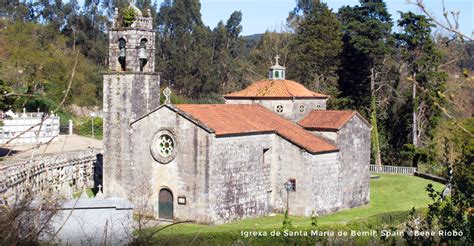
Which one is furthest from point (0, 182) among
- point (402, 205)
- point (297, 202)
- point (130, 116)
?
point (402, 205)

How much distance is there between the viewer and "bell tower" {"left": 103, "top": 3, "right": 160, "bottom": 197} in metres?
31.4

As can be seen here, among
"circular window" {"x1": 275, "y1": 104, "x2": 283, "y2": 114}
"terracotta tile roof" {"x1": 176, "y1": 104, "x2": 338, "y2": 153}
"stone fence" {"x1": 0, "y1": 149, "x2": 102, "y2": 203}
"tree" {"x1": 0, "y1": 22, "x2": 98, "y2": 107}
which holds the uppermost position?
"tree" {"x1": 0, "y1": 22, "x2": 98, "y2": 107}

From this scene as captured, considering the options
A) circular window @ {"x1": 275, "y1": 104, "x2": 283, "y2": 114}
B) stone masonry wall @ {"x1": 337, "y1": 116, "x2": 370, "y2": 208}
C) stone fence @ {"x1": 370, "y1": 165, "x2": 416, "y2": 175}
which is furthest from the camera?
stone fence @ {"x1": 370, "y1": 165, "x2": 416, "y2": 175}

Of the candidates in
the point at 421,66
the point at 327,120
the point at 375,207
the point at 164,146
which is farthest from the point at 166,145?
the point at 421,66

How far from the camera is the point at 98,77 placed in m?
70.2

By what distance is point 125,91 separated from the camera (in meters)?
31.5

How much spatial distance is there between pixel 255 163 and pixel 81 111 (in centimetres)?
4392

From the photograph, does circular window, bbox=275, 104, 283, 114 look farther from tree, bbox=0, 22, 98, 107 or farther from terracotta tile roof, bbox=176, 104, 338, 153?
tree, bbox=0, 22, 98, 107

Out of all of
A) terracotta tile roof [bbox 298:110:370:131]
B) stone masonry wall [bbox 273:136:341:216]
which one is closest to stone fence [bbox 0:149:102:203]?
stone masonry wall [bbox 273:136:341:216]

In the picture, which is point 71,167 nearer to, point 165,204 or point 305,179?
point 165,204

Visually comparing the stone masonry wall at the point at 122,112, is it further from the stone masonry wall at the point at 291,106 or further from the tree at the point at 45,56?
the tree at the point at 45,56

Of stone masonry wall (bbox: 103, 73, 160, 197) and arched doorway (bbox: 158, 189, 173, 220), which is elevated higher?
stone masonry wall (bbox: 103, 73, 160, 197)

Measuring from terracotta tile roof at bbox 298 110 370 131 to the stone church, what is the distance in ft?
0.19

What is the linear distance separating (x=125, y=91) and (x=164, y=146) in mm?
3649
